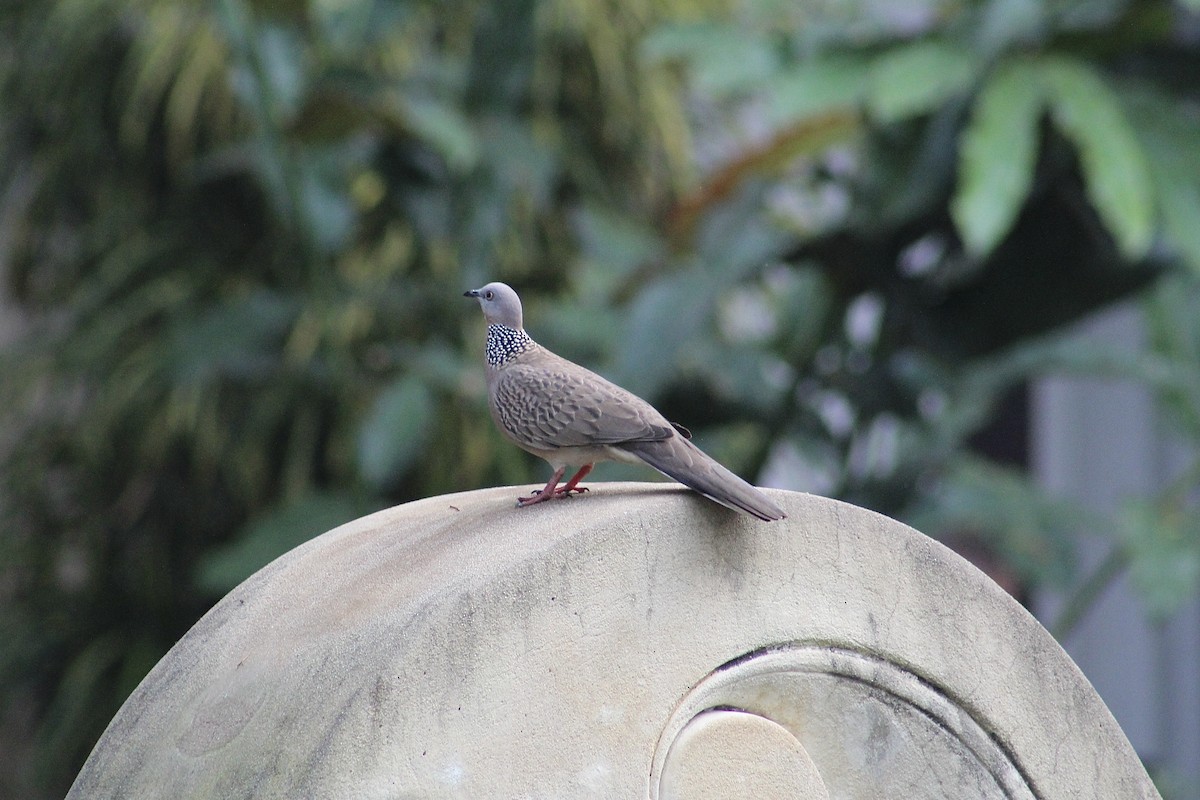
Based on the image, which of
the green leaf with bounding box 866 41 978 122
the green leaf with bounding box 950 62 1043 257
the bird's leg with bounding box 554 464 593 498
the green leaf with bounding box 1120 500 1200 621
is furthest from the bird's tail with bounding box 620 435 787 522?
the green leaf with bounding box 1120 500 1200 621

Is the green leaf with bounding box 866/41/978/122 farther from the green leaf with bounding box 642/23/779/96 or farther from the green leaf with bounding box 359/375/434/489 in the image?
the green leaf with bounding box 359/375/434/489

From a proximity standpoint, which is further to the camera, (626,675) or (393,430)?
(393,430)

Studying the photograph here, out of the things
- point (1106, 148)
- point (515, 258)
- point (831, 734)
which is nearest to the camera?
point (831, 734)

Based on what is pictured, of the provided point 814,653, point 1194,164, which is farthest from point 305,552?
point 1194,164

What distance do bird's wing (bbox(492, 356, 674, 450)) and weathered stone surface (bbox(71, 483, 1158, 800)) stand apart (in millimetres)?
87

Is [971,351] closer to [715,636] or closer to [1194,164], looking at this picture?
[1194,164]

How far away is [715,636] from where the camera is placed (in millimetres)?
1729

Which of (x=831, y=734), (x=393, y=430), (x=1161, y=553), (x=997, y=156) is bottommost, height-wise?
(x=1161, y=553)

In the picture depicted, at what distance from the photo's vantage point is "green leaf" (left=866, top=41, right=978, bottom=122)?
353 cm

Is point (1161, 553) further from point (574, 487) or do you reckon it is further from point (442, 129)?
point (574, 487)

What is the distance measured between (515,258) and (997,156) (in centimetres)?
219

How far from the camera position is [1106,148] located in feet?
11.4

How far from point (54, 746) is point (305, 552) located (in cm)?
310

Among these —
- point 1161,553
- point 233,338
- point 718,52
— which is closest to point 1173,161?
point 1161,553
